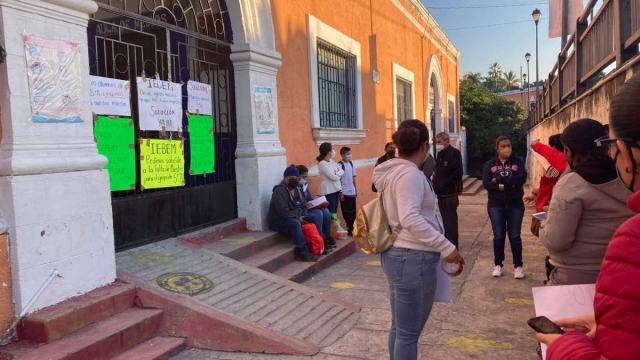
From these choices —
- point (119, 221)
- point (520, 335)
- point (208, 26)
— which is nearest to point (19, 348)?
point (119, 221)

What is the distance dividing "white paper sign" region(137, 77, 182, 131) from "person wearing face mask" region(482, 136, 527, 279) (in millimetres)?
3703

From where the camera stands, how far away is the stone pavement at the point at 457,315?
152 inches

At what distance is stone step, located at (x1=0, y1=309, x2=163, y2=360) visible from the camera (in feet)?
10.6

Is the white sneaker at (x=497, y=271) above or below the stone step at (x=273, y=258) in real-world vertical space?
below

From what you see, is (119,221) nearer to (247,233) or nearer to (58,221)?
(58,221)

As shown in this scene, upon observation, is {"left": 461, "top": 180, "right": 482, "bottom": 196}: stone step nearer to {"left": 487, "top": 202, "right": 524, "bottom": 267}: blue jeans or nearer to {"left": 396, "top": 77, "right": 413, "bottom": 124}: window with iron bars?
{"left": 396, "top": 77, "right": 413, "bottom": 124}: window with iron bars

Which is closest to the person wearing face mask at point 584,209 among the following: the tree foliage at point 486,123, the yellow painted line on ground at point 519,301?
the yellow painted line on ground at point 519,301

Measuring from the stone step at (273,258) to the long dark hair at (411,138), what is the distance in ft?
9.93

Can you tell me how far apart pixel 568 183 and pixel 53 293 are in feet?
11.8

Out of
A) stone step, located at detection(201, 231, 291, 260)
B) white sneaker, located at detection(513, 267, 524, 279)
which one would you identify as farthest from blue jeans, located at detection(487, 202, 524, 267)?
stone step, located at detection(201, 231, 291, 260)

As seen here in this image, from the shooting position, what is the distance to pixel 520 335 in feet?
13.6

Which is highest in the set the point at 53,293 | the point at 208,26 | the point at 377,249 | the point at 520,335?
the point at 208,26

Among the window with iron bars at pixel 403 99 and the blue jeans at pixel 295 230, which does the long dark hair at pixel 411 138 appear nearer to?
the blue jeans at pixel 295 230

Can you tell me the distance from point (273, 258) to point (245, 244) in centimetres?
38
